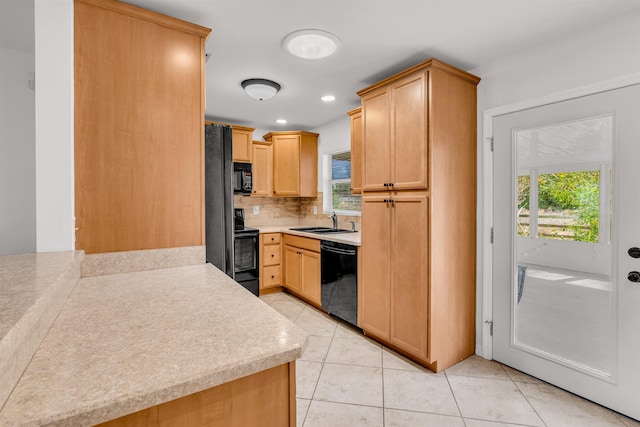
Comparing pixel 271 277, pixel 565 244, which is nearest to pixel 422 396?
pixel 565 244

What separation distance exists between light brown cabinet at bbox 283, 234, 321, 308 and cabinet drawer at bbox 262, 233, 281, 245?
0.11 meters

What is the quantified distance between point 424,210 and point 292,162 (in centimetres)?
261

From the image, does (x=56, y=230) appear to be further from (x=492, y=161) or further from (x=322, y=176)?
(x=322, y=176)

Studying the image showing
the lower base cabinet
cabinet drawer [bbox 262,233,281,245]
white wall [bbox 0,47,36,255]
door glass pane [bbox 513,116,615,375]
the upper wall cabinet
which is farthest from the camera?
cabinet drawer [bbox 262,233,281,245]

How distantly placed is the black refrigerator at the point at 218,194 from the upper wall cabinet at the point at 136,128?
0.62m

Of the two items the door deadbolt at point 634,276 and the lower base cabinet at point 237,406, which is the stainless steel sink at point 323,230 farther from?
the lower base cabinet at point 237,406

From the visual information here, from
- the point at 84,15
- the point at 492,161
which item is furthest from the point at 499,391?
the point at 84,15

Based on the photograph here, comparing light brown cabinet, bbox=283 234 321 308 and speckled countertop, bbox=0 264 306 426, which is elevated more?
speckled countertop, bbox=0 264 306 426

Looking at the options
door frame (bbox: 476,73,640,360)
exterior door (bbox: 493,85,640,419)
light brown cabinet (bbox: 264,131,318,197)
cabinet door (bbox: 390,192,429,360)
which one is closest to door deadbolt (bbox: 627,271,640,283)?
exterior door (bbox: 493,85,640,419)

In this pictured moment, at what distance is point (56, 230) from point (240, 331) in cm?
115

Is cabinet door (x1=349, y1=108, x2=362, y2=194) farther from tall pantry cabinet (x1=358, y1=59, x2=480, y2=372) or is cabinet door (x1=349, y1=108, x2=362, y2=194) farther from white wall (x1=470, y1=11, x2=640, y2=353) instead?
white wall (x1=470, y1=11, x2=640, y2=353)

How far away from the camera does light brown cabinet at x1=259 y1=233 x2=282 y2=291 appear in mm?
4062

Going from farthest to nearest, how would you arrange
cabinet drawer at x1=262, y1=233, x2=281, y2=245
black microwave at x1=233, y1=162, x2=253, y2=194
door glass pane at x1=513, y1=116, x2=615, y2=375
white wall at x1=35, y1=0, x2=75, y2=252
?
cabinet drawer at x1=262, y1=233, x2=281, y2=245, black microwave at x1=233, y1=162, x2=253, y2=194, door glass pane at x1=513, y1=116, x2=615, y2=375, white wall at x1=35, y1=0, x2=75, y2=252

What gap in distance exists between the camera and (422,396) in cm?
205
